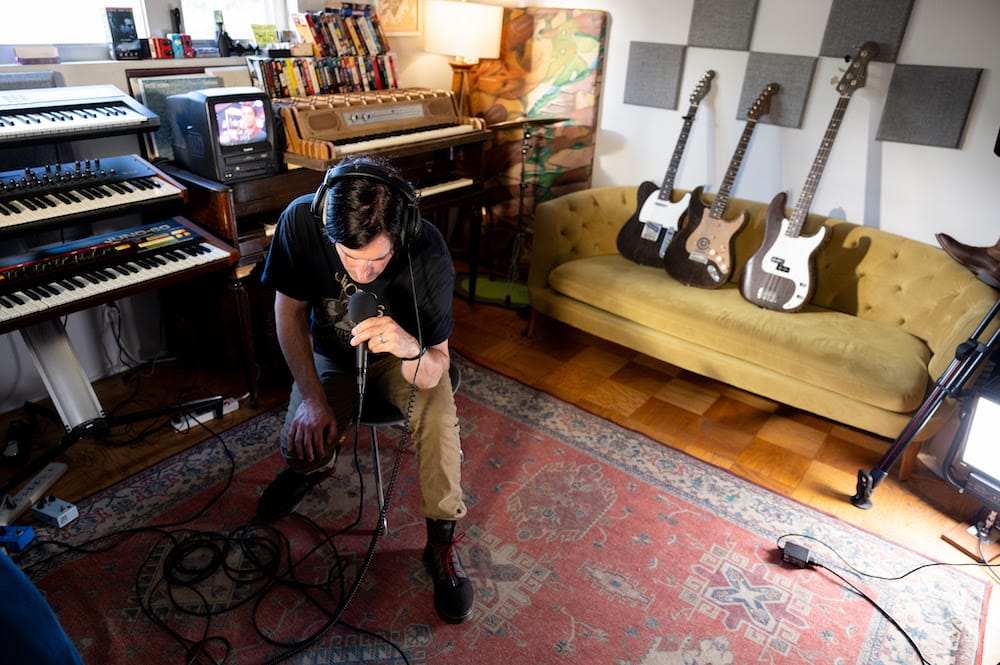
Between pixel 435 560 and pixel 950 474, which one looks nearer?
pixel 435 560

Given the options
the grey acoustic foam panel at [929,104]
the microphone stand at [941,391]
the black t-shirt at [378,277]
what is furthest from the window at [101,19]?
the microphone stand at [941,391]

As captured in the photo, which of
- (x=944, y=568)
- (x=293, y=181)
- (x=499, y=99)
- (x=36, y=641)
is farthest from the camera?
(x=499, y=99)

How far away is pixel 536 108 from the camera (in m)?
3.61

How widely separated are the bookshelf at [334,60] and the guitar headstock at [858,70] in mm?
2001

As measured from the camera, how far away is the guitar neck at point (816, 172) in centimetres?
259

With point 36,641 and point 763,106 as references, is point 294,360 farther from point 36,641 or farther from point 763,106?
point 763,106

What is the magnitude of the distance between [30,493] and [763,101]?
3.12 metres

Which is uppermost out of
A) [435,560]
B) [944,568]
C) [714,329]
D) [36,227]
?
[36,227]

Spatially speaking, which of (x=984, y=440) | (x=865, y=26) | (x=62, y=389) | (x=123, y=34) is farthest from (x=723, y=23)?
(x=62, y=389)

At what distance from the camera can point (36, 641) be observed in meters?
0.85

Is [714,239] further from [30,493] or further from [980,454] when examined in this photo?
[30,493]

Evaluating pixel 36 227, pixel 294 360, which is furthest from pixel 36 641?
pixel 36 227

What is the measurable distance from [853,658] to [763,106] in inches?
85.9

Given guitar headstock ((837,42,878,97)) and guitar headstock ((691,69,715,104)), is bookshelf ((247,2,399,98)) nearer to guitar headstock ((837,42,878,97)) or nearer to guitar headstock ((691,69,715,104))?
guitar headstock ((691,69,715,104))
